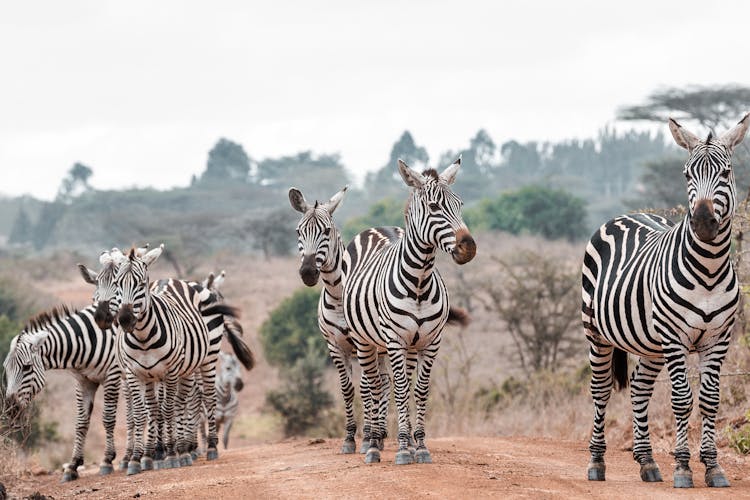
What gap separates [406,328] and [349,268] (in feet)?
5.99

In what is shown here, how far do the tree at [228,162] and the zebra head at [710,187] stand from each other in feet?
270

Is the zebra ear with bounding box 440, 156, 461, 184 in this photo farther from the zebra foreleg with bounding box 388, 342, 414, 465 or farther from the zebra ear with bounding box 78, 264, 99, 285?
the zebra ear with bounding box 78, 264, 99, 285

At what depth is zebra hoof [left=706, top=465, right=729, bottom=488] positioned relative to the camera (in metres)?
6.85

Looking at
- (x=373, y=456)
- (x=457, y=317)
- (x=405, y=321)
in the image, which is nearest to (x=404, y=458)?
(x=373, y=456)

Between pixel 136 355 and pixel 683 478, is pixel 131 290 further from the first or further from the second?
pixel 683 478

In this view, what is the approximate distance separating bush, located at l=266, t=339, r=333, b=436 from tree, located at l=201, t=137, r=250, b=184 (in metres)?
67.0

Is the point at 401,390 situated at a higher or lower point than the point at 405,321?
lower

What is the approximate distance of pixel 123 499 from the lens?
7.95 meters

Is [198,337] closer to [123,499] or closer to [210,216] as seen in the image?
[123,499]

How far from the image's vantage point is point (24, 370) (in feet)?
35.4

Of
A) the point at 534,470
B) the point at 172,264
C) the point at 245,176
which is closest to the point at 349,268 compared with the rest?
the point at 534,470

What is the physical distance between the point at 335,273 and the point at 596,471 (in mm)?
3526

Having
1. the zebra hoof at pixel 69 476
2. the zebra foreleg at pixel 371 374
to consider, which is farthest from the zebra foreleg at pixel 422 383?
the zebra hoof at pixel 69 476

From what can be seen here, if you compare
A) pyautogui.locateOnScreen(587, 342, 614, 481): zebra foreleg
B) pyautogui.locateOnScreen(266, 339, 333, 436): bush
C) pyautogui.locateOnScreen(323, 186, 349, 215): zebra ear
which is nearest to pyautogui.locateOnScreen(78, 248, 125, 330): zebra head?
pyautogui.locateOnScreen(323, 186, 349, 215): zebra ear
